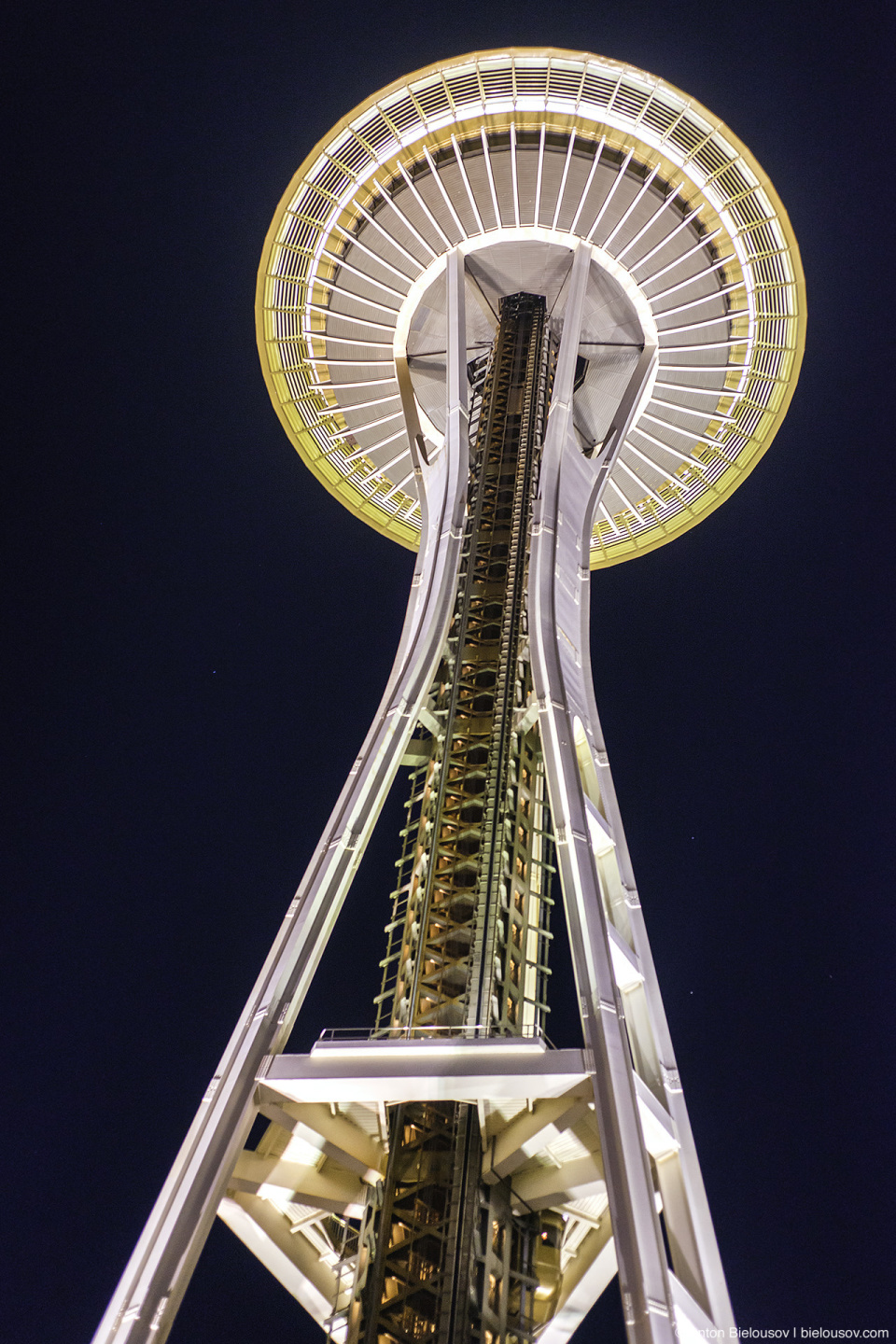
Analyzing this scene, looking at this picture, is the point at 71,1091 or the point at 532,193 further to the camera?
the point at 532,193

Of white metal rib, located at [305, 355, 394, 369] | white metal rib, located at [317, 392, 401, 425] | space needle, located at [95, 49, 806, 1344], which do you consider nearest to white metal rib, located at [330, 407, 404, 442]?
space needle, located at [95, 49, 806, 1344]

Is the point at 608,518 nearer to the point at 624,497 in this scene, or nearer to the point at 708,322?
the point at 624,497

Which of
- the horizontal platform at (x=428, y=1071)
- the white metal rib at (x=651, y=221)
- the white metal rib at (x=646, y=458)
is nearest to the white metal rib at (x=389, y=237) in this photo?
the white metal rib at (x=651, y=221)

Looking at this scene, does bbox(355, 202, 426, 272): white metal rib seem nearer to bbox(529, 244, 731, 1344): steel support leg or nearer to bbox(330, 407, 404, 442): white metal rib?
bbox(330, 407, 404, 442): white metal rib

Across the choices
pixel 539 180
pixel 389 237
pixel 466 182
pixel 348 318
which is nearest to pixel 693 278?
pixel 539 180

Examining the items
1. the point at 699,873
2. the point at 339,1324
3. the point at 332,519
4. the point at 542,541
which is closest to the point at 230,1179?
the point at 339,1324

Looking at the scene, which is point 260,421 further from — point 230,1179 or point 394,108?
point 230,1179
